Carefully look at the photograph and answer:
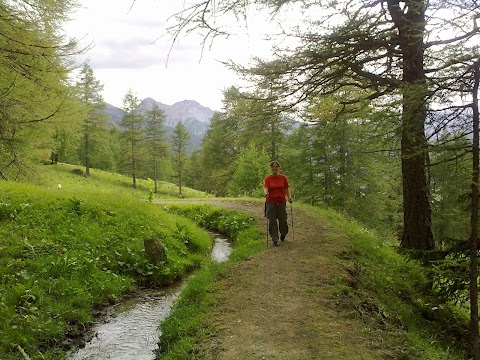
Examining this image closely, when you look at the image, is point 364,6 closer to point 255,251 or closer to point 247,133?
point 247,133

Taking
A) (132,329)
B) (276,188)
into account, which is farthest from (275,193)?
(132,329)

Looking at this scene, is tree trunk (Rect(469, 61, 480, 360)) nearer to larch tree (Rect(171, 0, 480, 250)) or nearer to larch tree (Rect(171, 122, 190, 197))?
larch tree (Rect(171, 0, 480, 250))

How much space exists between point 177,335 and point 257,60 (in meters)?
6.88

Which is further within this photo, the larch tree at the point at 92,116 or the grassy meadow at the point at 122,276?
the larch tree at the point at 92,116

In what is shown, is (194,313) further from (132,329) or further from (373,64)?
(373,64)

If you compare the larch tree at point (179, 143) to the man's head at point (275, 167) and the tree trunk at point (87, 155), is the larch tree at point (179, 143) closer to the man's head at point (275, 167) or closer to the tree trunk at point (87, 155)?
the tree trunk at point (87, 155)

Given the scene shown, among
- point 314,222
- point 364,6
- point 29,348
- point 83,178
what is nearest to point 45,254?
point 29,348

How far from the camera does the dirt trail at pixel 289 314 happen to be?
181 inches

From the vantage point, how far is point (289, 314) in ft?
18.6

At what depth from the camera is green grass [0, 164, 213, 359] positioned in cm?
580

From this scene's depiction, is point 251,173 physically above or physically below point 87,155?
below

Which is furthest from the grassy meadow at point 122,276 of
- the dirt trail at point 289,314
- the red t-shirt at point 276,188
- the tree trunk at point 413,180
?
the red t-shirt at point 276,188

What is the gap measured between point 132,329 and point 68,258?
8.53ft

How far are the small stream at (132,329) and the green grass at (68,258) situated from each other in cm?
36
